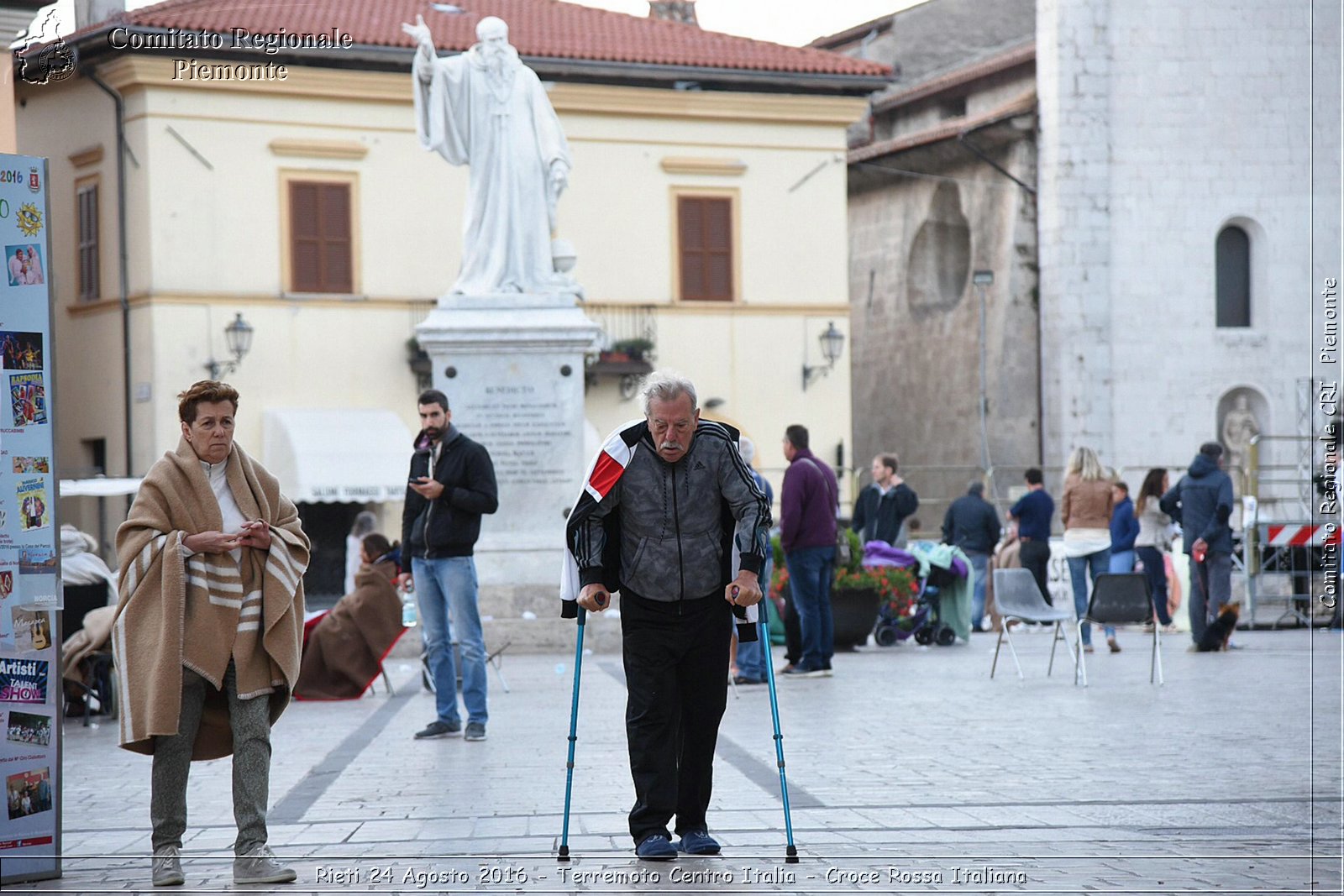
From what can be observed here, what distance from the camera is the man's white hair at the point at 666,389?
22.2ft

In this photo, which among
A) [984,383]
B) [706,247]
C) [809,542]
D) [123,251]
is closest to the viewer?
[809,542]

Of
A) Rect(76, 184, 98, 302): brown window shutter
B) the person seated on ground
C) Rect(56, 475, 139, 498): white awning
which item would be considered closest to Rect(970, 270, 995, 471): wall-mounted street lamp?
Rect(76, 184, 98, 302): brown window shutter

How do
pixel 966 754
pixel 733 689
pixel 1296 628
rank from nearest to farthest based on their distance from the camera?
pixel 966 754 < pixel 733 689 < pixel 1296 628

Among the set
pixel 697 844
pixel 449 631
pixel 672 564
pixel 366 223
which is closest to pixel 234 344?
pixel 366 223

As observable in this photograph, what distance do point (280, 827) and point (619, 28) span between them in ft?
98.0

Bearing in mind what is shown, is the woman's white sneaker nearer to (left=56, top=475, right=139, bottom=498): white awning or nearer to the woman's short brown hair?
the woman's short brown hair

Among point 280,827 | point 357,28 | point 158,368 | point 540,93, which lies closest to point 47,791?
point 280,827

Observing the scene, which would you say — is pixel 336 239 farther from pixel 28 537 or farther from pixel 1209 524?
pixel 28 537

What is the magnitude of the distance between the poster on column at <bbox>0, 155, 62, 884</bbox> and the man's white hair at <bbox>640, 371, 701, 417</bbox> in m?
2.16

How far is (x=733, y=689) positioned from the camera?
1324 cm

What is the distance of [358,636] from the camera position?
1293cm

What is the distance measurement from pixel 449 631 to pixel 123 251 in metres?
22.9

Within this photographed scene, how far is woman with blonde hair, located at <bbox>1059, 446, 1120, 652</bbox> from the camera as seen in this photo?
655 inches

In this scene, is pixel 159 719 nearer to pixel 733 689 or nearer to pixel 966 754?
pixel 966 754
